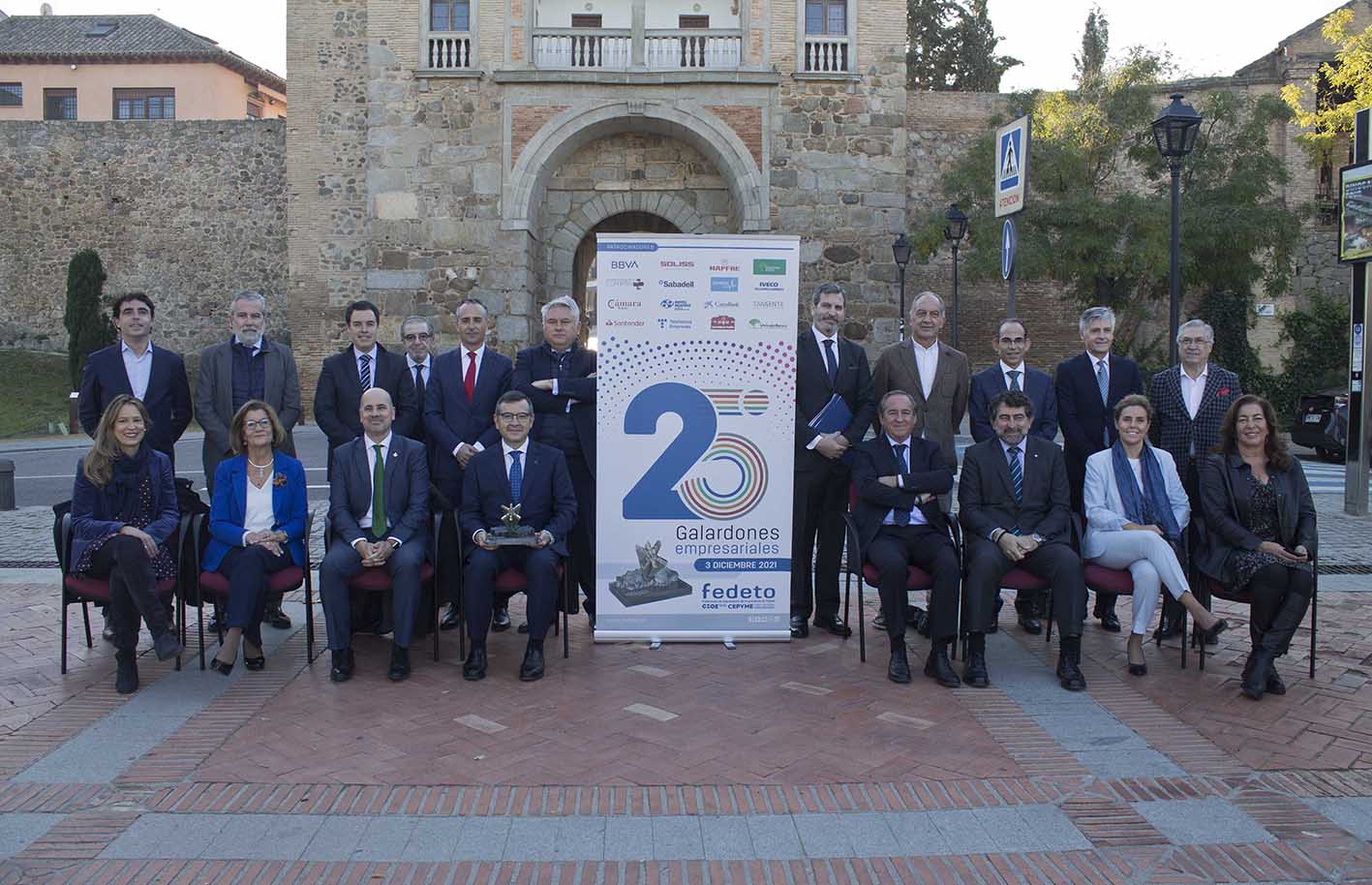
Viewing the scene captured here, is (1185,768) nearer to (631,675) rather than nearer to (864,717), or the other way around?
(864,717)

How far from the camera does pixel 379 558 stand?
16.9 ft

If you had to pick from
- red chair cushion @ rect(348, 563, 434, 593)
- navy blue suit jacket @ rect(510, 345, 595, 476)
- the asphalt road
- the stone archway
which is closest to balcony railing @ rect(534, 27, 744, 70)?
the stone archway

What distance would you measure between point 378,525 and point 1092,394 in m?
4.00

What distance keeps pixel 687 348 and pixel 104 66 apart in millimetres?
41800

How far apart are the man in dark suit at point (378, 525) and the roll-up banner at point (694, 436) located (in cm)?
97

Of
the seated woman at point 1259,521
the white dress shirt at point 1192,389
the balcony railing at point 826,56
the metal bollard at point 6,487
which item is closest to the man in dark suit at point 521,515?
the seated woman at point 1259,521

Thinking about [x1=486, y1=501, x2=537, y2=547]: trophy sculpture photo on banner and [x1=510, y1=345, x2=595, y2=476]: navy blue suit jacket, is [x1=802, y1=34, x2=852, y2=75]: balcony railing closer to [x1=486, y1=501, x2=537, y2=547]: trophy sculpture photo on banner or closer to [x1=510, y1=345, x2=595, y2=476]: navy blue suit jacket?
[x1=510, y1=345, x2=595, y2=476]: navy blue suit jacket

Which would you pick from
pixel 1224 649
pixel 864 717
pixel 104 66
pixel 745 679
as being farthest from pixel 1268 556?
pixel 104 66

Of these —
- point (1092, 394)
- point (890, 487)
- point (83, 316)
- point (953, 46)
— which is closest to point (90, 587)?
point (890, 487)

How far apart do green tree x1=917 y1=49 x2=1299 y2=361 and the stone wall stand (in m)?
18.7

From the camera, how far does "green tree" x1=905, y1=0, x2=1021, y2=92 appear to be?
3525 cm

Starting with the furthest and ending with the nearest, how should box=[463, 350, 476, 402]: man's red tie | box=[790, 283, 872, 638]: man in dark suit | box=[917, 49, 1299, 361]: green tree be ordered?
box=[917, 49, 1299, 361]: green tree → box=[463, 350, 476, 402]: man's red tie → box=[790, 283, 872, 638]: man in dark suit

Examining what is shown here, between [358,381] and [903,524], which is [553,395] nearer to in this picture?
[358,381]

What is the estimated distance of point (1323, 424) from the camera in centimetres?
1570
